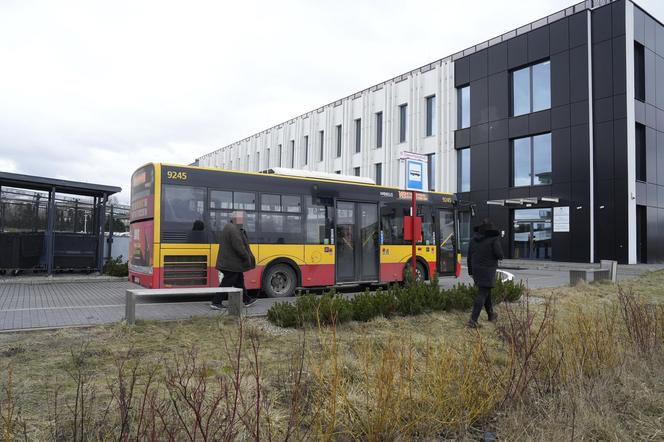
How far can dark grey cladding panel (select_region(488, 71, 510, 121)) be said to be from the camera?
28016 mm

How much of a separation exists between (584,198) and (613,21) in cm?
896

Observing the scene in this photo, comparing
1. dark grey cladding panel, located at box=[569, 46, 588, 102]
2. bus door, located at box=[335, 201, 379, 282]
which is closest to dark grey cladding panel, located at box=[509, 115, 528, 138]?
dark grey cladding panel, located at box=[569, 46, 588, 102]

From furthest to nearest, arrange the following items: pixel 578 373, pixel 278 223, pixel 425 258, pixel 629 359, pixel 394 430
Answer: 1. pixel 425 258
2. pixel 278 223
3. pixel 629 359
4. pixel 578 373
5. pixel 394 430

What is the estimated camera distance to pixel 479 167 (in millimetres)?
29281

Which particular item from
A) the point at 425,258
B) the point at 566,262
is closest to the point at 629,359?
the point at 425,258

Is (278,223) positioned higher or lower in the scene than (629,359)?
higher

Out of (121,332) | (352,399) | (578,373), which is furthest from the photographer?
(121,332)

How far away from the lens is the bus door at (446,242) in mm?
14047

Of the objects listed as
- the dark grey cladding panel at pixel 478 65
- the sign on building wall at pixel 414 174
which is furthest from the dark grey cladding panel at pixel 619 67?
the sign on building wall at pixel 414 174

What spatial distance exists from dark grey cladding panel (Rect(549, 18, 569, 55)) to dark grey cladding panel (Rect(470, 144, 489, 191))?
6346 millimetres

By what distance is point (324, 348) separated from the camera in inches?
161

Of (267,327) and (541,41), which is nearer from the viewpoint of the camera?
(267,327)

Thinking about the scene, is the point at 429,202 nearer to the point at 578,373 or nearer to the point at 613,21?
the point at 578,373

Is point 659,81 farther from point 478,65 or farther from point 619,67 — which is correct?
point 478,65
